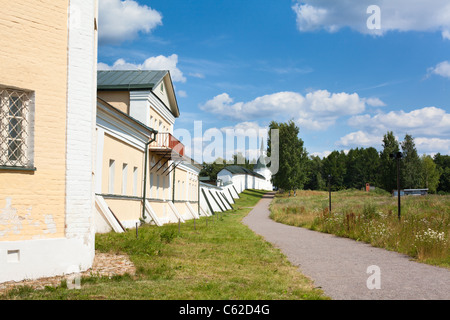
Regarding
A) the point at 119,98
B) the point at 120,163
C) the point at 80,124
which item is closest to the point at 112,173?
the point at 120,163

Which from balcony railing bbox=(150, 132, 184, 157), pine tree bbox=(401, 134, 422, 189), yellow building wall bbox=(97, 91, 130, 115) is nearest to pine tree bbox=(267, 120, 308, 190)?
pine tree bbox=(401, 134, 422, 189)

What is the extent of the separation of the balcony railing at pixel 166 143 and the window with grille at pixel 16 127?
1245cm

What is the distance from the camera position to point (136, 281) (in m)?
6.34

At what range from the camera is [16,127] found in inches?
288

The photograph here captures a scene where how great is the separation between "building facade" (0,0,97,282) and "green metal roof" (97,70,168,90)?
12.3 meters

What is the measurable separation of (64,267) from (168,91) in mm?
18244

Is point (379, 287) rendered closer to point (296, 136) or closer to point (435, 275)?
point (435, 275)

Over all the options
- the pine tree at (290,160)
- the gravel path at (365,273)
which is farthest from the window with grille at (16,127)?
the pine tree at (290,160)

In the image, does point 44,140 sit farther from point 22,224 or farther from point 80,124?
point 22,224

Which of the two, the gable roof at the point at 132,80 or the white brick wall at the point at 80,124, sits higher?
the gable roof at the point at 132,80

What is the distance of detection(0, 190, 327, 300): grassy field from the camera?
5.46 metres

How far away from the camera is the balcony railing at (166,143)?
20.0 metres

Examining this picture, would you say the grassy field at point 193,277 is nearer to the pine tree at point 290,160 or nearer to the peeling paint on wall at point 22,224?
the peeling paint on wall at point 22,224

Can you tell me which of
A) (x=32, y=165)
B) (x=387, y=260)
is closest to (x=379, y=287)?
(x=387, y=260)
